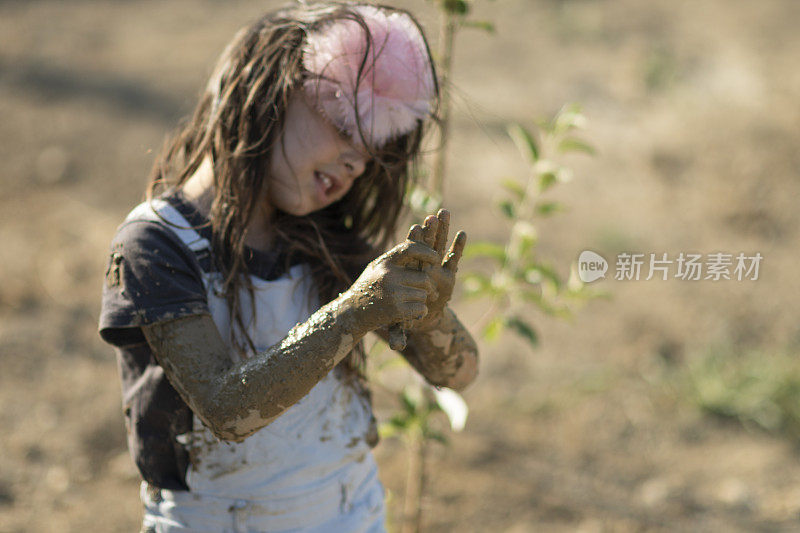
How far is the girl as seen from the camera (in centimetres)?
114

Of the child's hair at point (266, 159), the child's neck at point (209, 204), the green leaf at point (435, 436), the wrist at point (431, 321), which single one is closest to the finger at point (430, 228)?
the wrist at point (431, 321)

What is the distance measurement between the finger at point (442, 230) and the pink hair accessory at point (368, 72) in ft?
0.85

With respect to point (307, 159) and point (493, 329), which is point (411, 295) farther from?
point (493, 329)

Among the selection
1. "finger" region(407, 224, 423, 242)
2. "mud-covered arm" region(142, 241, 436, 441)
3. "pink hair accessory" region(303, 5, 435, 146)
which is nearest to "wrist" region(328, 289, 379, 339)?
"mud-covered arm" region(142, 241, 436, 441)

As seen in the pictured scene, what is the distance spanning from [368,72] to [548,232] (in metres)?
2.86

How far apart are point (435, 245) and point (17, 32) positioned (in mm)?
5717

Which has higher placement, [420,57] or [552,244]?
[552,244]

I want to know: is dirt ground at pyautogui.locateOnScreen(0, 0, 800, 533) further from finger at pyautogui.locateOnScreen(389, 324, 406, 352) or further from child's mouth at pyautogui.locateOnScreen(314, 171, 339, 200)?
finger at pyautogui.locateOnScreen(389, 324, 406, 352)

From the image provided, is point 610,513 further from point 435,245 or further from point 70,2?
point 70,2

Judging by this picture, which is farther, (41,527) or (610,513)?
(610,513)

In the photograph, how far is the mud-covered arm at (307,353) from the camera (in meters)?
1.06

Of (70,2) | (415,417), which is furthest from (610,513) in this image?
(70,2)

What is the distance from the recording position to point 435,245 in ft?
3.65

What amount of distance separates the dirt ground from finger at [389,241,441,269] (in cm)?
90
